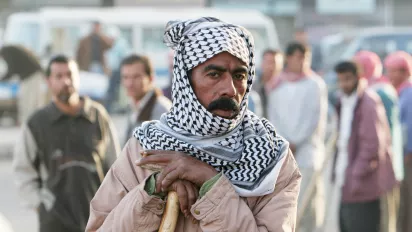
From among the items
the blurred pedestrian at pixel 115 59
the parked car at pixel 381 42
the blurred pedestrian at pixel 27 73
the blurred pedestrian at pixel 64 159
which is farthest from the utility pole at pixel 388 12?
the blurred pedestrian at pixel 64 159

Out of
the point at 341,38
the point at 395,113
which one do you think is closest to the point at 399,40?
the point at 341,38

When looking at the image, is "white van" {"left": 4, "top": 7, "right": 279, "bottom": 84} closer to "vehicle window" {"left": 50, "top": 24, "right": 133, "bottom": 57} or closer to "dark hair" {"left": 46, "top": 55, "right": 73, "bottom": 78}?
"vehicle window" {"left": 50, "top": 24, "right": 133, "bottom": 57}

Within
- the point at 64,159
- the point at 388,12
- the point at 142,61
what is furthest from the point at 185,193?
the point at 388,12

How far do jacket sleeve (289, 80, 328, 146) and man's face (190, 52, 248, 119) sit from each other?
5406 millimetres

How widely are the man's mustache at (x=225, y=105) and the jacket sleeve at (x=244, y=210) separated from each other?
7.9 inches

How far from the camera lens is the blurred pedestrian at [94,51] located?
20328 mm

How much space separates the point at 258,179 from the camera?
3248mm

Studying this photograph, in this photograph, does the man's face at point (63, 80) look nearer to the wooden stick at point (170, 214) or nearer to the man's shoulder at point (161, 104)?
the man's shoulder at point (161, 104)

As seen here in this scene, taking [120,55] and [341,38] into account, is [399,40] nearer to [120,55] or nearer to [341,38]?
[341,38]

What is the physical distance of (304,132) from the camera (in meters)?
8.68

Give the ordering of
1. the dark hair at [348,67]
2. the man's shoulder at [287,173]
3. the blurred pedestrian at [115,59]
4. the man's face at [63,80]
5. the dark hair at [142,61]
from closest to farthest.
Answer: the man's shoulder at [287,173]
the man's face at [63,80]
the dark hair at [142,61]
the dark hair at [348,67]
the blurred pedestrian at [115,59]

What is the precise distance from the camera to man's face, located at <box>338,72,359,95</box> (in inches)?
313

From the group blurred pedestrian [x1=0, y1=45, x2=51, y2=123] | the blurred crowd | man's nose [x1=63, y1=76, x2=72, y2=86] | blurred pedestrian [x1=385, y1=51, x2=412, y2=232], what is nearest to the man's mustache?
the blurred crowd

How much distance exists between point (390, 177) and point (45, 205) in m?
2.86
